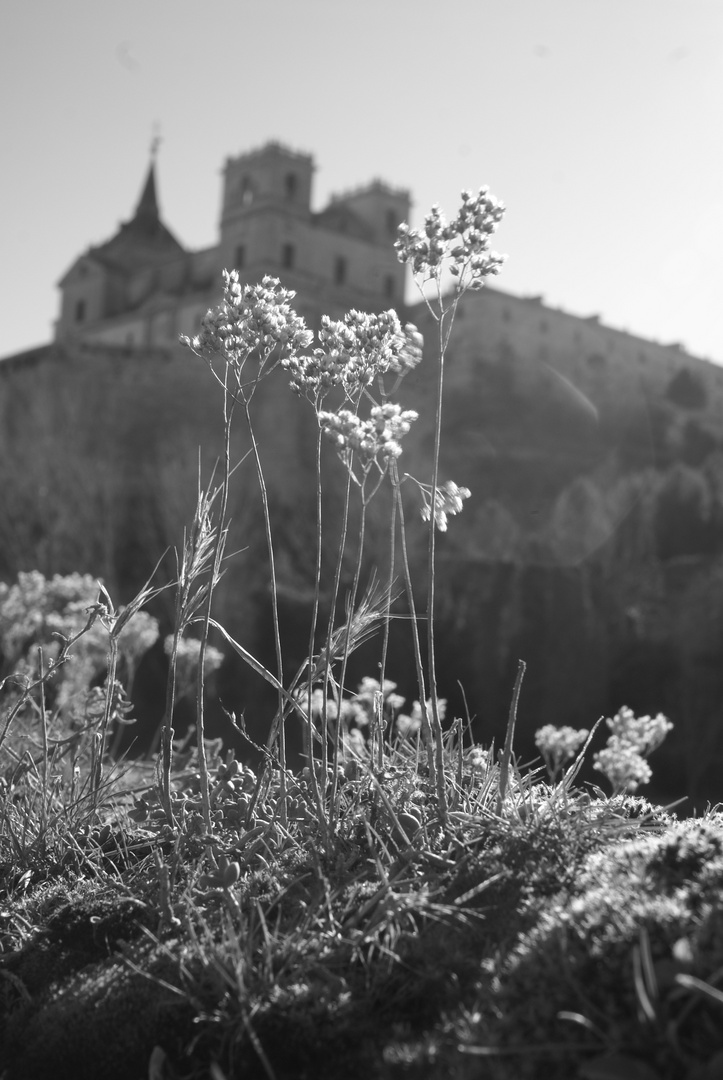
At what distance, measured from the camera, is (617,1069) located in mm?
1963

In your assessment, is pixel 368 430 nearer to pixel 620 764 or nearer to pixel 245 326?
pixel 245 326

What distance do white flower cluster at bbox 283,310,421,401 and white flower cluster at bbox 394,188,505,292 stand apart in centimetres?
20

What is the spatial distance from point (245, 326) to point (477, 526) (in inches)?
1261

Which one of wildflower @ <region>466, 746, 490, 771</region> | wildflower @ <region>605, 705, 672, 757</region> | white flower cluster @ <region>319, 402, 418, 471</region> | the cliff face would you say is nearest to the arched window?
the cliff face

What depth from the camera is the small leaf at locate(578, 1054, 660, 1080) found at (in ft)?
6.38

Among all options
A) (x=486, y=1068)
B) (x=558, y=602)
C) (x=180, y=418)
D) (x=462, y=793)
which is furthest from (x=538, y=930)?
(x=180, y=418)

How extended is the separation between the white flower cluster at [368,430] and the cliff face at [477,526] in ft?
28.8

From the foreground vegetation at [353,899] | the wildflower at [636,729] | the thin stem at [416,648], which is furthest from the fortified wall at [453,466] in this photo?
the foreground vegetation at [353,899]

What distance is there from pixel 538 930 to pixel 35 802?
204 centimetres

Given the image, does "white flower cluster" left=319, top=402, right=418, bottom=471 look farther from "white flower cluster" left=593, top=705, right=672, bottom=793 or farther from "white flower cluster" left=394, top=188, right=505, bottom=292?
"white flower cluster" left=593, top=705, right=672, bottom=793

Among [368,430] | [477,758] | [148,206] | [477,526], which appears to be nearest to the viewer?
[368,430]

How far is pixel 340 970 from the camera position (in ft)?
8.67

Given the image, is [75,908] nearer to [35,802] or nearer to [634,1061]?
[35,802]

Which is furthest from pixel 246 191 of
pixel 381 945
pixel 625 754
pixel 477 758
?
pixel 381 945
